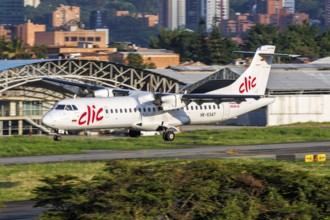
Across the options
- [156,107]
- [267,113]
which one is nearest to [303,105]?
[267,113]

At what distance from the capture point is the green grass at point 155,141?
4957 cm

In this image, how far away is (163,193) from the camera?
1833 centimetres

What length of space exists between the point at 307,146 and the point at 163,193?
116 ft

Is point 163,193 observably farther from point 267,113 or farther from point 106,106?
point 267,113

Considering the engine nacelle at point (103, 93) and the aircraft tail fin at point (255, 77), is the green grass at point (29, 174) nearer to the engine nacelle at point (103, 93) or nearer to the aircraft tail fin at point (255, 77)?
the engine nacelle at point (103, 93)

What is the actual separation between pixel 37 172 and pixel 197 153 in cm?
1126

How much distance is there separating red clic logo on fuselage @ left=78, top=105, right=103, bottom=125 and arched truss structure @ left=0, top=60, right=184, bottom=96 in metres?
20.9

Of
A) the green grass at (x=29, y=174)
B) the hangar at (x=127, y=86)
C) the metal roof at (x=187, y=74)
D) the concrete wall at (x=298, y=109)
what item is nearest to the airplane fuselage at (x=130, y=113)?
the green grass at (x=29, y=174)

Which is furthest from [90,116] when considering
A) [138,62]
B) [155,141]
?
[138,62]

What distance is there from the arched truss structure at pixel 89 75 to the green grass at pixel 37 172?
35.4m

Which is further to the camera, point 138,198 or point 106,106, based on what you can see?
point 106,106

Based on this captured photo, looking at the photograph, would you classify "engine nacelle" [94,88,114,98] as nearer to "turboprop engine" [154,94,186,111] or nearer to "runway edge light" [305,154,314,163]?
"turboprop engine" [154,94,186,111]

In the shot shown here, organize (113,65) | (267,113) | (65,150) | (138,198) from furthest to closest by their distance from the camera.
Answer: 1. (113,65)
2. (267,113)
3. (65,150)
4. (138,198)

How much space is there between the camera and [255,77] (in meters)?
63.2
